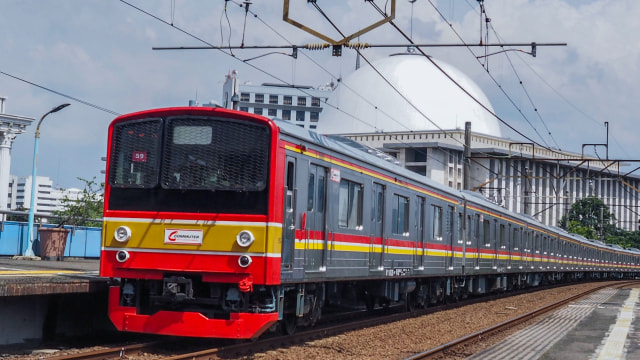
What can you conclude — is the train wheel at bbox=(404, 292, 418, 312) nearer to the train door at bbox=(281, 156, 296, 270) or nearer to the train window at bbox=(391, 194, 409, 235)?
the train window at bbox=(391, 194, 409, 235)

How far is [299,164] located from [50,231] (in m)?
15.9

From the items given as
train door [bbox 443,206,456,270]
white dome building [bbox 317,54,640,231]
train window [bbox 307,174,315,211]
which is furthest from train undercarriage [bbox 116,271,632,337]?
white dome building [bbox 317,54,640,231]

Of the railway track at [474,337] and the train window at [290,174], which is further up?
the train window at [290,174]

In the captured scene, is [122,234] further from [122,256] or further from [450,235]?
[450,235]

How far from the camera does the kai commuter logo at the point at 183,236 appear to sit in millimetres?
12656

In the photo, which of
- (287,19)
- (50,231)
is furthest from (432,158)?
(287,19)

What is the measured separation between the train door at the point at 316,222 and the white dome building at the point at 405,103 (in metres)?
104

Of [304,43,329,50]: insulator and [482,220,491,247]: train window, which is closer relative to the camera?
[304,43,329,50]: insulator

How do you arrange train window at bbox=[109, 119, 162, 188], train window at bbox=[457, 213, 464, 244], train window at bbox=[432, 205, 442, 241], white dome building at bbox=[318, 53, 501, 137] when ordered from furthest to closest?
white dome building at bbox=[318, 53, 501, 137], train window at bbox=[457, 213, 464, 244], train window at bbox=[432, 205, 442, 241], train window at bbox=[109, 119, 162, 188]

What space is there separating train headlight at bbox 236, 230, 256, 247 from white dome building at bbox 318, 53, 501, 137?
106 metres

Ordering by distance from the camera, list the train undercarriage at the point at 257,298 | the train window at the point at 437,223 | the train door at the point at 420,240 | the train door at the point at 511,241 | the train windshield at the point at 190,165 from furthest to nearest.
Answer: the train door at the point at 511,241
the train window at the point at 437,223
the train door at the point at 420,240
the train windshield at the point at 190,165
the train undercarriage at the point at 257,298

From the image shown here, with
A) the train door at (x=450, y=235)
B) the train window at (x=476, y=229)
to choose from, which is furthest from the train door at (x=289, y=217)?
the train window at (x=476, y=229)

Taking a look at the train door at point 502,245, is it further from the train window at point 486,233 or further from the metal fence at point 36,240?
the metal fence at point 36,240

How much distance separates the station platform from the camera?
47.3ft
